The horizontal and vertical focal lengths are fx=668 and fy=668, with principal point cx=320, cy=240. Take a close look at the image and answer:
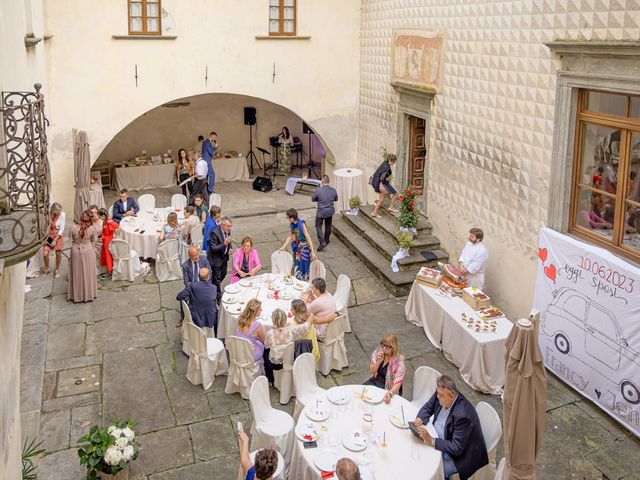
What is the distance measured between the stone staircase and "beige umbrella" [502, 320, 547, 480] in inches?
212

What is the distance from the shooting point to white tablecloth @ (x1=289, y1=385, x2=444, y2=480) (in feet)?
18.8

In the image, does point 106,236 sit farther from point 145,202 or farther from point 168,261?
point 145,202

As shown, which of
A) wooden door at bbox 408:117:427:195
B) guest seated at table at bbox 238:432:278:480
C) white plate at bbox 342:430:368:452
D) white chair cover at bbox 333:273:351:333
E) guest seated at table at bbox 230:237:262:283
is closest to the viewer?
guest seated at table at bbox 238:432:278:480

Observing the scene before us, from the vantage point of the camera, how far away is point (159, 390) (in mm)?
8281

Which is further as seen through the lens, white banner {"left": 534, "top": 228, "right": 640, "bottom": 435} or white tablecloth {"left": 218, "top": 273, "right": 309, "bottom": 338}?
white tablecloth {"left": 218, "top": 273, "right": 309, "bottom": 338}

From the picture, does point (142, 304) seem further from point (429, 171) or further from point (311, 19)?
point (311, 19)

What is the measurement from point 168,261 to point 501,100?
6065 mm

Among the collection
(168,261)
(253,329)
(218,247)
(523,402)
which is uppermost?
(218,247)

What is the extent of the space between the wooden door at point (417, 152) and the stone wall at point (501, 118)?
132 cm

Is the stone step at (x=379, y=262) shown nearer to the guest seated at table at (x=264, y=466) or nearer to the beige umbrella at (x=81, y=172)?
the beige umbrella at (x=81, y=172)

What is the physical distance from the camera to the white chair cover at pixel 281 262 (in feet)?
34.7

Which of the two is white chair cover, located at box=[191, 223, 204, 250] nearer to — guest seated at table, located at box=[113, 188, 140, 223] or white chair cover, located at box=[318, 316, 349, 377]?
guest seated at table, located at box=[113, 188, 140, 223]

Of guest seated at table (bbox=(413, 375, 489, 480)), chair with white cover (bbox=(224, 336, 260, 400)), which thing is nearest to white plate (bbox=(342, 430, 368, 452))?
guest seated at table (bbox=(413, 375, 489, 480))

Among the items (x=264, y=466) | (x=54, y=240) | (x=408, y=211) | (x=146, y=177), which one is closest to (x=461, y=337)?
(x=408, y=211)
